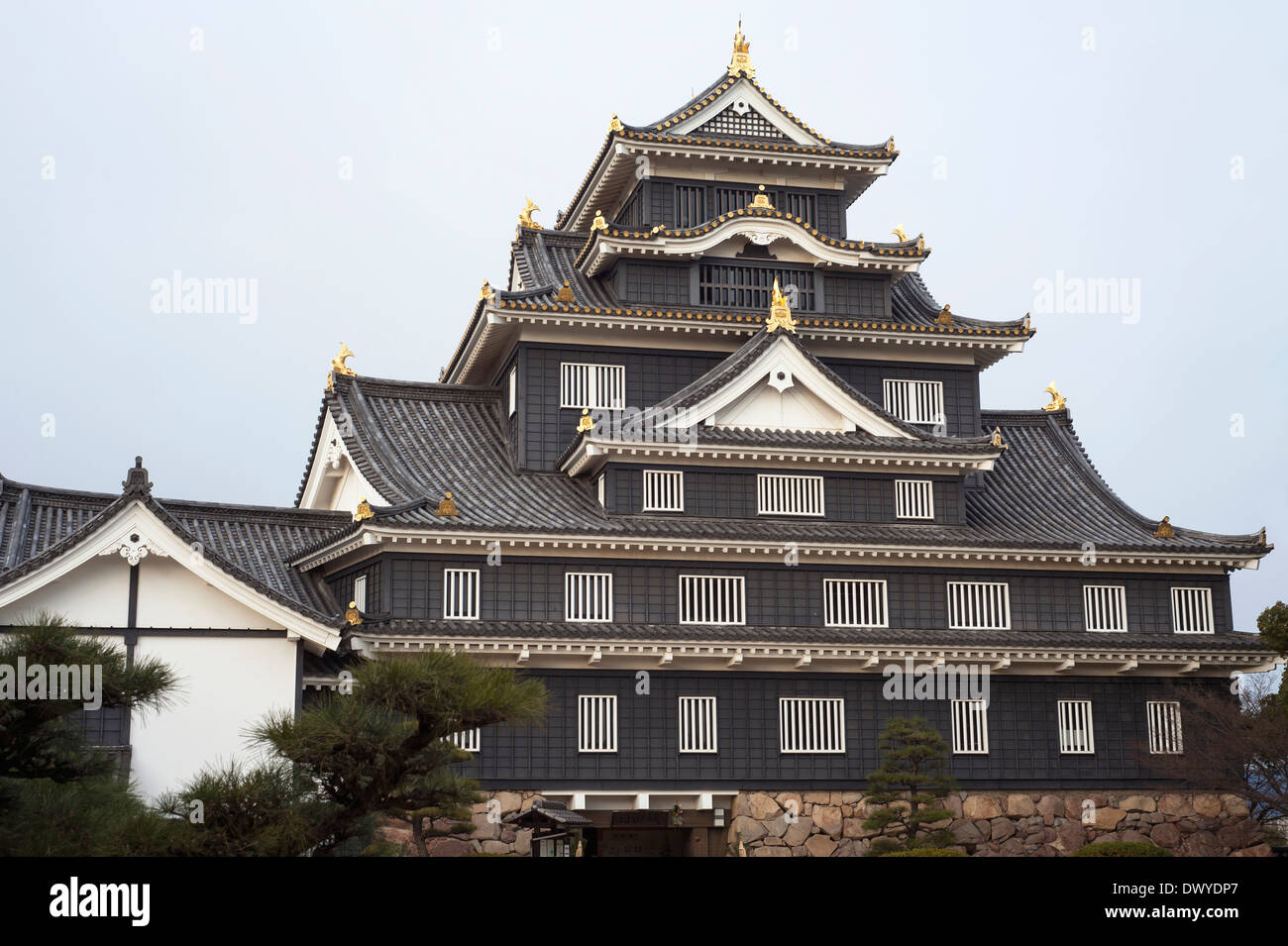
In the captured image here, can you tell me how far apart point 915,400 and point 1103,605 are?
702 cm

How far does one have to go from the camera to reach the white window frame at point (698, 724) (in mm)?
30750

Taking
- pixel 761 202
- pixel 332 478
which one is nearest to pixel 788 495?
pixel 761 202

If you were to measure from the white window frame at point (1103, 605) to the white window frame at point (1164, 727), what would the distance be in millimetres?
1925

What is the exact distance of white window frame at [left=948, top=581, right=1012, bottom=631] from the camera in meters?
33.0

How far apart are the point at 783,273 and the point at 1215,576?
1304cm

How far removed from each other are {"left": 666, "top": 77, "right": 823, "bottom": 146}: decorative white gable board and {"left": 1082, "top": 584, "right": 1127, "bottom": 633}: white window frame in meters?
13.7

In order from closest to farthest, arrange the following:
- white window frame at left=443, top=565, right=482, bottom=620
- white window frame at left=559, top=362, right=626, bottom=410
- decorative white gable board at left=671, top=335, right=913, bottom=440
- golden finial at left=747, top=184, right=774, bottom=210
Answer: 1. white window frame at left=443, top=565, right=482, bottom=620
2. decorative white gable board at left=671, top=335, right=913, bottom=440
3. white window frame at left=559, top=362, right=626, bottom=410
4. golden finial at left=747, top=184, right=774, bottom=210

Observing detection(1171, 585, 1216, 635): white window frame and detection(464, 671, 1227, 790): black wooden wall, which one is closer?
detection(464, 671, 1227, 790): black wooden wall

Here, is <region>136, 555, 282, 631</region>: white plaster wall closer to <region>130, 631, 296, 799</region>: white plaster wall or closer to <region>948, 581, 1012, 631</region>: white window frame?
<region>130, 631, 296, 799</region>: white plaster wall

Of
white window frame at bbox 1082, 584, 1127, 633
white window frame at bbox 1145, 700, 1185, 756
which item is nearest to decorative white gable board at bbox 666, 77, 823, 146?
white window frame at bbox 1082, 584, 1127, 633

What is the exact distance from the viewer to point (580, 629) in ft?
98.3

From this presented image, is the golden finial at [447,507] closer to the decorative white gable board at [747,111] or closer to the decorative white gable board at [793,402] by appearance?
the decorative white gable board at [793,402]

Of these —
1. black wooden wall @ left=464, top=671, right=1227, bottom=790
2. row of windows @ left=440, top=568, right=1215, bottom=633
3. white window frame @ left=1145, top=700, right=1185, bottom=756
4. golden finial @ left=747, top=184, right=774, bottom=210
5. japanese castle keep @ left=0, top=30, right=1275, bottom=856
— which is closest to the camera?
japanese castle keep @ left=0, top=30, right=1275, bottom=856
